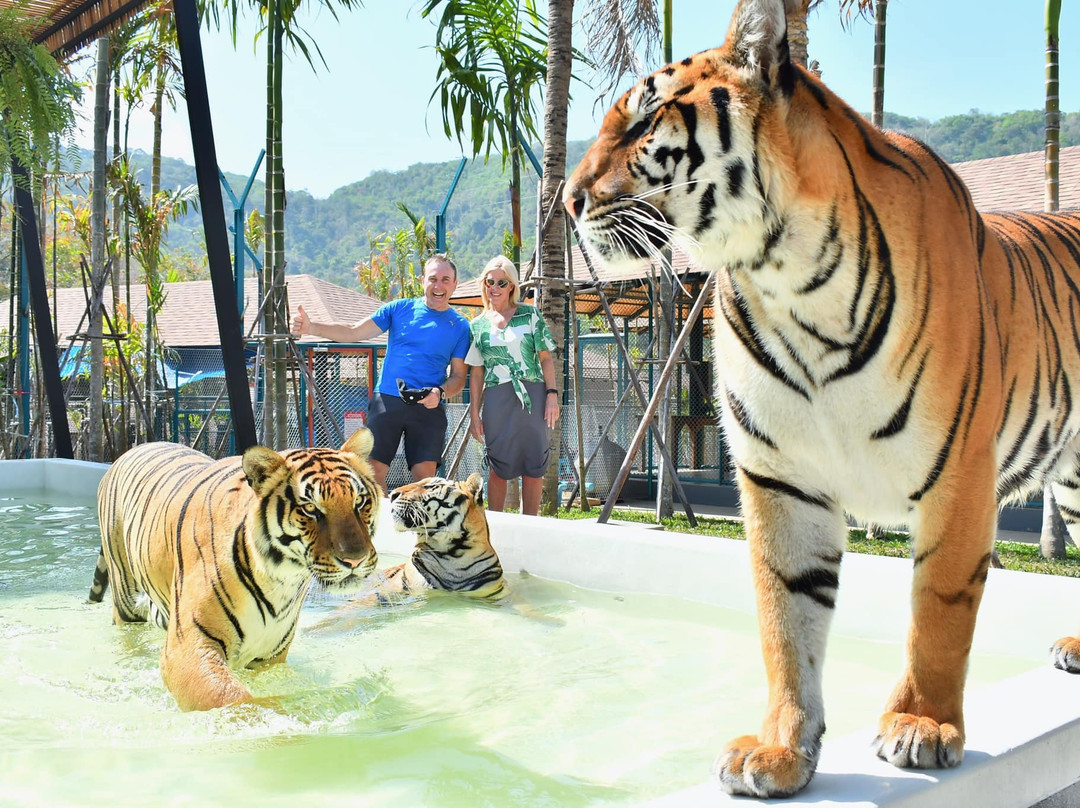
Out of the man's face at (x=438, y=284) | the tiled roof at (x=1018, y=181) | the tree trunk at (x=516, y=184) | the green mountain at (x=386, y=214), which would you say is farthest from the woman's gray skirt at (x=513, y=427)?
the green mountain at (x=386, y=214)

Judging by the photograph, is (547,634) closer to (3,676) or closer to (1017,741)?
(3,676)

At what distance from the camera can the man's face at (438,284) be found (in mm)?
5945

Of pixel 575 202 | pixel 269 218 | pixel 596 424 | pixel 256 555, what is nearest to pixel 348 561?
pixel 256 555

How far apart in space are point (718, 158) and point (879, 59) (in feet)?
21.6

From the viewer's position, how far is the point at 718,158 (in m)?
1.88

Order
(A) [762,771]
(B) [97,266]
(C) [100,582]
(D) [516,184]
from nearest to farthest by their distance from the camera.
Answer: (A) [762,771], (C) [100,582], (B) [97,266], (D) [516,184]

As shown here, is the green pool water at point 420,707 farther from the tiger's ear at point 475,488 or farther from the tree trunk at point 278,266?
the tree trunk at point 278,266

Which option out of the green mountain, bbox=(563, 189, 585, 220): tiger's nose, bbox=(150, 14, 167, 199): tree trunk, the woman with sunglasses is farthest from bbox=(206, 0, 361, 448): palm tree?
the green mountain

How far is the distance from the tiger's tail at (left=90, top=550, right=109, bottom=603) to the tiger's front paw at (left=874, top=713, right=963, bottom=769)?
3.69 metres

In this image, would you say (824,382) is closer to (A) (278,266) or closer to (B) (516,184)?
(A) (278,266)

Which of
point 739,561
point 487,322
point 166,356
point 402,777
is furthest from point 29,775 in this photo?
point 166,356

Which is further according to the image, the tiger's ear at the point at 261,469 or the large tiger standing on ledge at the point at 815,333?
the tiger's ear at the point at 261,469

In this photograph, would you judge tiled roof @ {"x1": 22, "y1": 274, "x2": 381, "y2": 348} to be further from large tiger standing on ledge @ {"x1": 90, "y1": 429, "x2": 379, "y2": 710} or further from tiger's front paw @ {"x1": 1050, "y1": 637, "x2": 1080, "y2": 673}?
tiger's front paw @ {"x1": 1050, "y1": 637, "x2": 1080, "y2": 673}

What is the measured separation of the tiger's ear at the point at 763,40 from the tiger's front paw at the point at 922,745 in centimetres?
123
